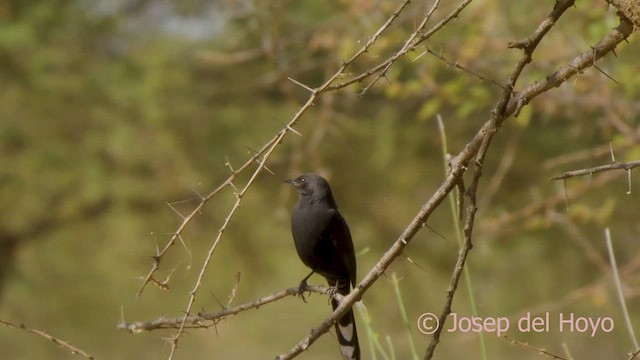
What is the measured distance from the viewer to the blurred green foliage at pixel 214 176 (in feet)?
21.6

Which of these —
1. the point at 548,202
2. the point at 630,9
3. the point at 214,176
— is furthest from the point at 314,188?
the point at 214,176

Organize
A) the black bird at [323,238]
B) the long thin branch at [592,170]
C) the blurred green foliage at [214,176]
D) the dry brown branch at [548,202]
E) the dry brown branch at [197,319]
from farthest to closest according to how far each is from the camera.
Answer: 1. the blurred green foliage at [214,176]
2. the dry brown branch at [548,202]
3. the black bird at [323,238]
4. the dry brown branch at [197,319]
5. the long thin branch at [592,170]

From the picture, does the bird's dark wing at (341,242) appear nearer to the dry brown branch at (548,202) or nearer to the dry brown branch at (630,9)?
the dry brown branch at (630,9)

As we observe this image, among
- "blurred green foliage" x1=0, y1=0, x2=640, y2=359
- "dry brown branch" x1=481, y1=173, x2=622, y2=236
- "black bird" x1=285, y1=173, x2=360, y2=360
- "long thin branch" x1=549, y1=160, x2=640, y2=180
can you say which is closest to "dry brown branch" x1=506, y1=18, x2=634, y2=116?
"long thin branch" x1=549, y1=160, x2=640, y2=180

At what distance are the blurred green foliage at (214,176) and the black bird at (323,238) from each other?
277 cm

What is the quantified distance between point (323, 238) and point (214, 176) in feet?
12.0

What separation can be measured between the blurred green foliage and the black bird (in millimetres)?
2766

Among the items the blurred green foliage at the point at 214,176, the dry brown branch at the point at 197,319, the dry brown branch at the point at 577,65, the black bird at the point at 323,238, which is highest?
the blurred green foliage at the point at 214,176

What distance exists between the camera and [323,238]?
317cm

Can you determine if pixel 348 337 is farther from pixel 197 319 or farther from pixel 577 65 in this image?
pixel 577 65

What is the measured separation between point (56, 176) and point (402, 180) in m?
2.48

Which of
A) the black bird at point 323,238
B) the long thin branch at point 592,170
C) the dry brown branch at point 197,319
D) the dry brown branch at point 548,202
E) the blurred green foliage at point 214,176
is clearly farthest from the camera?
the blurred green foliage at point 214,176

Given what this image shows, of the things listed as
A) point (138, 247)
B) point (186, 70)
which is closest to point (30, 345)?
point (138, 247)

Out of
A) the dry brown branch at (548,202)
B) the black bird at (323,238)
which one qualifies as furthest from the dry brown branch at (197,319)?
the dry brown branch at (548,202)
